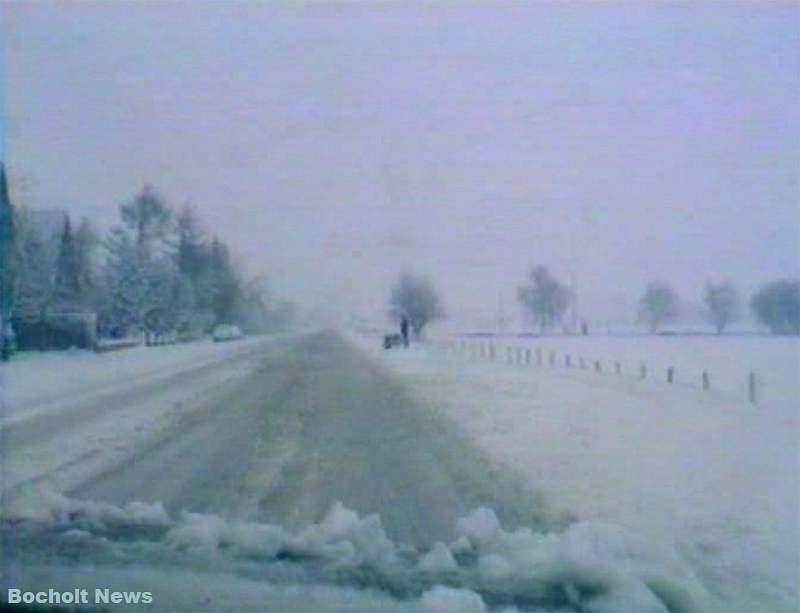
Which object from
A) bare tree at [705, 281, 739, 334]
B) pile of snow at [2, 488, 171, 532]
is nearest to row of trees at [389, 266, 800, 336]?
bare tree at [705, 281, 739, 334]

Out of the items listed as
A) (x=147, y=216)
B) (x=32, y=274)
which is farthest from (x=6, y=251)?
(x=147, y=216)

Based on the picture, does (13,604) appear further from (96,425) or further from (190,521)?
(96,425)

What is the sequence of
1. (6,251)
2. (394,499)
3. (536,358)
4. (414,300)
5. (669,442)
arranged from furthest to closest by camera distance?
(536,358), (414,300), (6,251), (669,442), (394,499)

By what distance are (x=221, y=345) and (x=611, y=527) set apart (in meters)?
2.34

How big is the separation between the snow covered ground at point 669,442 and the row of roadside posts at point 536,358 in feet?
0.06

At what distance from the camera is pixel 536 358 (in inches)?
175

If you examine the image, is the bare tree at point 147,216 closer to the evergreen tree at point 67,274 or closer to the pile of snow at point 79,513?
the evergreen tree at point 67,274

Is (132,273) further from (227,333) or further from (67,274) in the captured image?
(227,333)

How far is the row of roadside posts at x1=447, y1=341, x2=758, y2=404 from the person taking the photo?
4227 millimetres

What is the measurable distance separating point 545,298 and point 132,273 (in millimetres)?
1926

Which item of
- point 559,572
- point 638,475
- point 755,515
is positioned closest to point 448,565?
point 559,572

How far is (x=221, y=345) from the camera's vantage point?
4980 millimetres

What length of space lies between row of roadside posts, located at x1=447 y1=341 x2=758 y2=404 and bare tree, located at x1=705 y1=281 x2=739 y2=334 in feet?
0.74

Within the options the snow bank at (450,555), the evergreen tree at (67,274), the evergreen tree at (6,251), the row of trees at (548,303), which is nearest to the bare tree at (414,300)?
the row of trees at (548,303)
